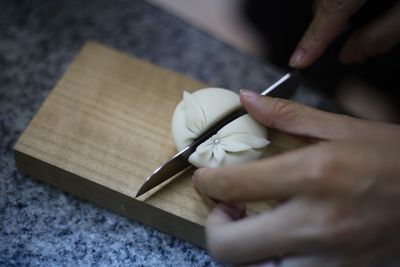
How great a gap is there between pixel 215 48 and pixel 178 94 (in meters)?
0.33

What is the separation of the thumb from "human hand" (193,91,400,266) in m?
0.11

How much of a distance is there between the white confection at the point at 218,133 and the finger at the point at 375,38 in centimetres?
44

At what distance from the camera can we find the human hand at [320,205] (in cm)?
76

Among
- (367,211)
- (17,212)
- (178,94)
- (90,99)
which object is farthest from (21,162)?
(367,211)

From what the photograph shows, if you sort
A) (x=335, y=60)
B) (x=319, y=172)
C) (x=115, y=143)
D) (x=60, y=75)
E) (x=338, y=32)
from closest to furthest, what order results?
1. (x=319, y=172)
2. (x=115, y=143)
3. (x=338, y=32)
4. (x=60, y=75)
5. (x=335, y=60)

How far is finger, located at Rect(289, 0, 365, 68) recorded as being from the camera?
44.1 inches

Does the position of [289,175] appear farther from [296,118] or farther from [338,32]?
[338,32]

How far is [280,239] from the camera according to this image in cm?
78

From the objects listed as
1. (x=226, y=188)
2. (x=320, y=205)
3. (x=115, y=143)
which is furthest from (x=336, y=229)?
(x=115, y=143)

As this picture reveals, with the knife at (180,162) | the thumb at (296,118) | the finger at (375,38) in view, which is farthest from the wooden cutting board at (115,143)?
the finger at (375,38)

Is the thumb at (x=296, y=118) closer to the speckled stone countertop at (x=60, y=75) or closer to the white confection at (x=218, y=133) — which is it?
the white confection at (x=218, y=133)

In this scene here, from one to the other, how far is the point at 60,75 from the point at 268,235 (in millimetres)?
775

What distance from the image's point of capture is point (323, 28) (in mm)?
1153

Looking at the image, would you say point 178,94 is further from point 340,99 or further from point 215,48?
point 340,99
